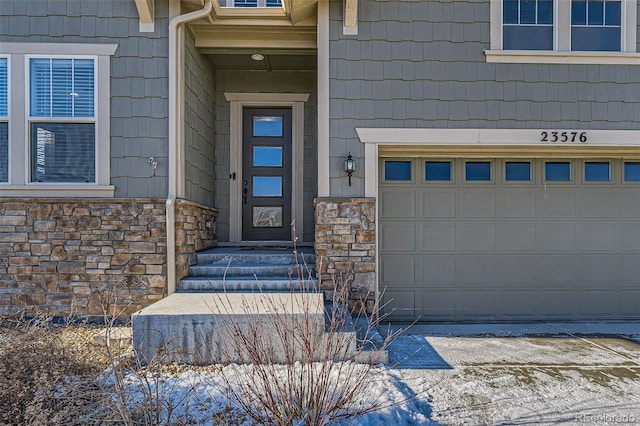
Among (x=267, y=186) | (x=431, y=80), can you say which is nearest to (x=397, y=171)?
(x=431, y=80)

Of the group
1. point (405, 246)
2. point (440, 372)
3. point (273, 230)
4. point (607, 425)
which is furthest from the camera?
point (273, 230)

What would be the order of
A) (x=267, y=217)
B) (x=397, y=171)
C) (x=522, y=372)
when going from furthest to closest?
(x=267, y=217), (x=397, y=171), (x=522, y=372)

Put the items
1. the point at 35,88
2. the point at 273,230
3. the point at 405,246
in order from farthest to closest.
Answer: the point at 273,230
the point at 405,246
the point at 35,88

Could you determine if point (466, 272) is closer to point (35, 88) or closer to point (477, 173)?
point (477, 173)

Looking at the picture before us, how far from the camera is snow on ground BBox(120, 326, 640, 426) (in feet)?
9.36

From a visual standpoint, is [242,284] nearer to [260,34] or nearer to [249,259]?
[249,259]

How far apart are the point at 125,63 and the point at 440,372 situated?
15.6 feet

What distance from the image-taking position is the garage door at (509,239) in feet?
17.3

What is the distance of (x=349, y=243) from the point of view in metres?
4.75

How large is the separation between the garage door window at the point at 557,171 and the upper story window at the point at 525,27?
1477 millimetres

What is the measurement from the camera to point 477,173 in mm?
5348

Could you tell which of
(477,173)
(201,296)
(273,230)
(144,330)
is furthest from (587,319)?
(144,330)

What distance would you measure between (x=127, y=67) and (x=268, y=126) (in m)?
2.17

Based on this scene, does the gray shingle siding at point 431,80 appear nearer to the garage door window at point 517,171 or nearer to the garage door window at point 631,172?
the garage door window at point 517,171
